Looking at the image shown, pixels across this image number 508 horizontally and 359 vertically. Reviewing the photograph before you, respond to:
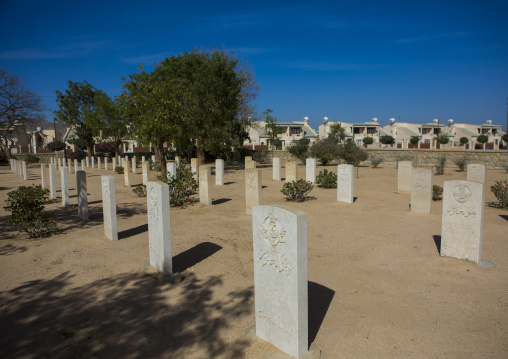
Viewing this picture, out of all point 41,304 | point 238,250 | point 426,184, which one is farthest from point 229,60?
point 41,304

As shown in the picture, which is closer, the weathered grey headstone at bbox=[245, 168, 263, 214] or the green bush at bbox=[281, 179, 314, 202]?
the weathered grey headstone at bbox=[245, 168, 263, 214]

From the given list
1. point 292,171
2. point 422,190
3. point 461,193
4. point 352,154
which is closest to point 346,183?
point 422,190

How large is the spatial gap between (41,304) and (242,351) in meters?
2.75

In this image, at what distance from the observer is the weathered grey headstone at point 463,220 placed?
545 cm

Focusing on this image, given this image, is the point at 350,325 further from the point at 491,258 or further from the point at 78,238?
the point at 78,238

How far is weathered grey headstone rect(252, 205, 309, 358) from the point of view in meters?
3.12

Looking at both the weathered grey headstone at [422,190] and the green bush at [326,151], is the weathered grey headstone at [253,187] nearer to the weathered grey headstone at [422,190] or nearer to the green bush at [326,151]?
the weathered grey headstone at [422,190]

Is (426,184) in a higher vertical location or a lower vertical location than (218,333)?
higher

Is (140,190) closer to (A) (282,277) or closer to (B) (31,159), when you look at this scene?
(A) (282,277)

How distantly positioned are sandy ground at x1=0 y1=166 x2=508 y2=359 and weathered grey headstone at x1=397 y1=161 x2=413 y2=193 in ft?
17.7

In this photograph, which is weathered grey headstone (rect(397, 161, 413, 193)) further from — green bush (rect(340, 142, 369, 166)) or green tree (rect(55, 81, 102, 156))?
green tree (rect(55, 81, 102, 156))

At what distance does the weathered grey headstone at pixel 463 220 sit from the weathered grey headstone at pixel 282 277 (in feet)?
12.6

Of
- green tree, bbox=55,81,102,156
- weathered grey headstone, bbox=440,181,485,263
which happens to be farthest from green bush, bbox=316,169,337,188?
green tree, bbox=55,81,102,156

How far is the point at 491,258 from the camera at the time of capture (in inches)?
228
